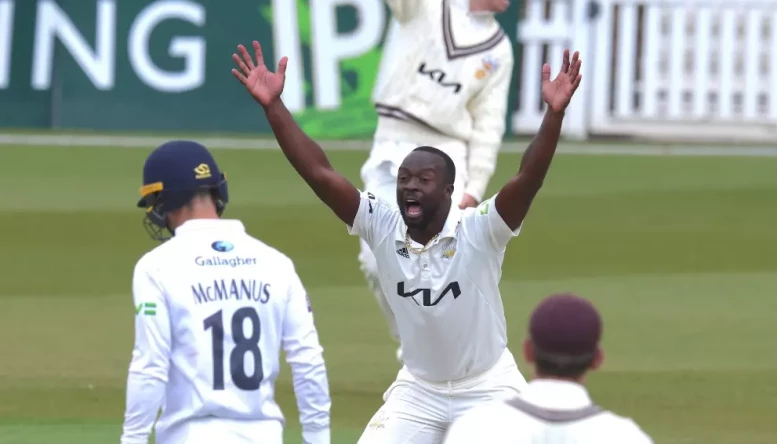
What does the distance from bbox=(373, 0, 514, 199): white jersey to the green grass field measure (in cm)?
168

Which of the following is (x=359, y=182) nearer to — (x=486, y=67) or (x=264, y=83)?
(x=486, y=67)

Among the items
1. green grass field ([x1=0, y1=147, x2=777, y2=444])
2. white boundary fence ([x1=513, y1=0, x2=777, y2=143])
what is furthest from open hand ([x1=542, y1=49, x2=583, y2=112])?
white boundary fence ([x1=513, y1=0, x2=777, y2=143])

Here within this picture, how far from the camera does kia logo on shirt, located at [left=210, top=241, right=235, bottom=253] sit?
16.9ft

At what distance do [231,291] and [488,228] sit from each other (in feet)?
5.09

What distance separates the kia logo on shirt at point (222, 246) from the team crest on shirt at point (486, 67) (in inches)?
188

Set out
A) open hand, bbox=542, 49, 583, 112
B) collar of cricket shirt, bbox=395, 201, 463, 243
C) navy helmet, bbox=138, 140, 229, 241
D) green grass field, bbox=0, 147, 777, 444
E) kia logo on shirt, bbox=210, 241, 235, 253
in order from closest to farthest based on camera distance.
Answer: kia logo on shirt, bbox=210, 241, 235, 253 → navy helmet, bbox=138, 140, 229, 241 → open hand, bbox=542, 49, 583, 112 → collar of cricket shirt, bbox=395, 201, 463, 243 → green grass field, bbox=0, 147, 777, 444

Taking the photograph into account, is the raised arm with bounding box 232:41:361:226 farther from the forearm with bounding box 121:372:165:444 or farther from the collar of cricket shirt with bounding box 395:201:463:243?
the forearm with bounding box 121:372:165:444

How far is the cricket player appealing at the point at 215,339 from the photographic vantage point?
197 inches

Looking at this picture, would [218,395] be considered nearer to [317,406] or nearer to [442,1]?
[317,406]

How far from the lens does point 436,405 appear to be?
6.49 meters

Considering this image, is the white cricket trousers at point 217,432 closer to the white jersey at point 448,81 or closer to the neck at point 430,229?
the neck at point 430,229

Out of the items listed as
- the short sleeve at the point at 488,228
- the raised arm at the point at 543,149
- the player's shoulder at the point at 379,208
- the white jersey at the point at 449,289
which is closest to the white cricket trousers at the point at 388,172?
the player's shoulder at the point at 379,208

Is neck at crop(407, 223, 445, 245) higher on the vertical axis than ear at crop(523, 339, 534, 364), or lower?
higher

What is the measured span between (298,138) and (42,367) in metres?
4.58
